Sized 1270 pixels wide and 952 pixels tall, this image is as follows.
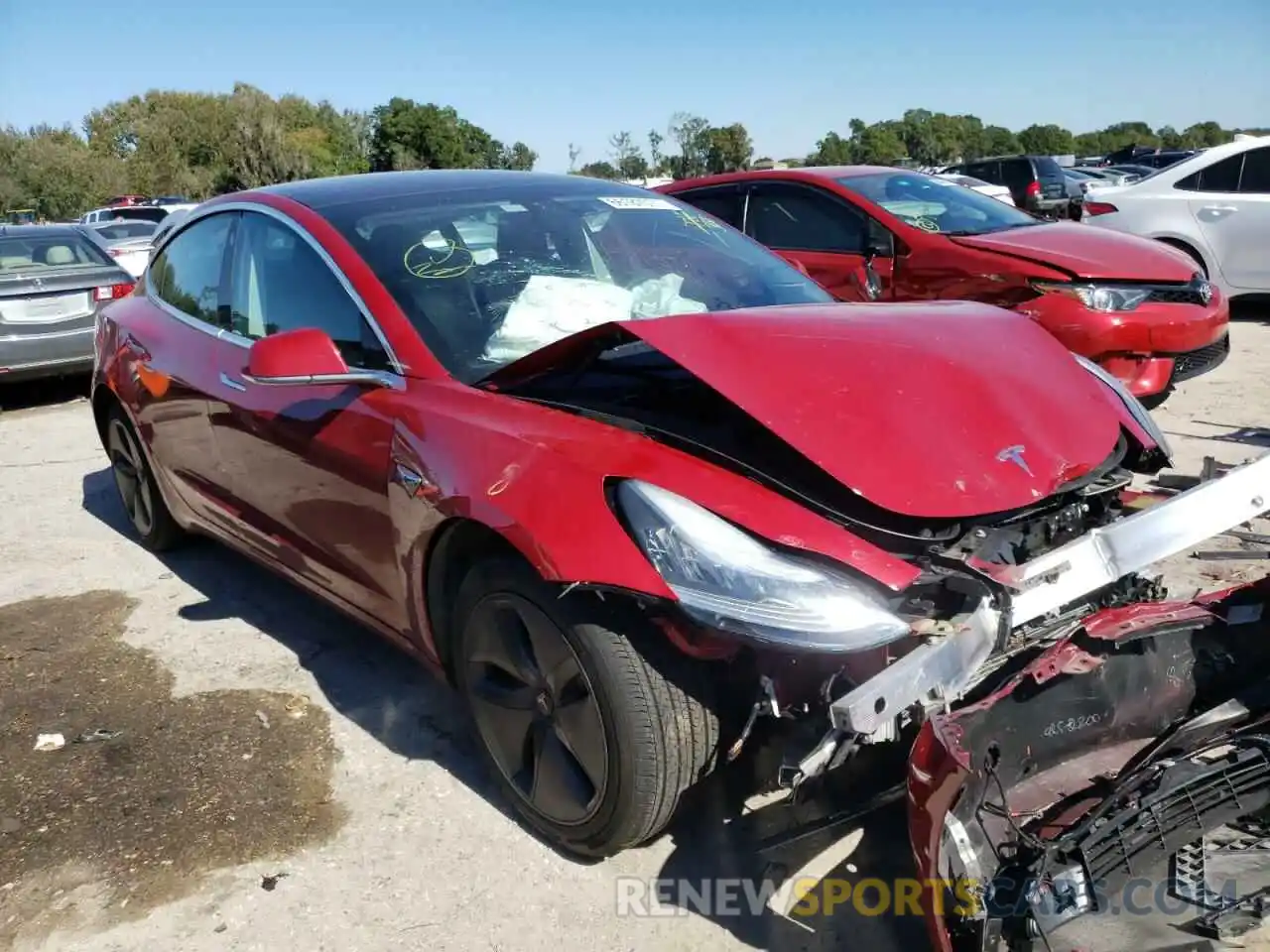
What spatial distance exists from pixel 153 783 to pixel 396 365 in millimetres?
1413

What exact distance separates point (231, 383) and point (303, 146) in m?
64.2

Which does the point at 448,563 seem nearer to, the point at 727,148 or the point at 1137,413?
the point at 1137,413

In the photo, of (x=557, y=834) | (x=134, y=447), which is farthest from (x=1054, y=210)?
(x=557, y=834)

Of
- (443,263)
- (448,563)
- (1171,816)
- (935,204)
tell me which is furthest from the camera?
(935,204)

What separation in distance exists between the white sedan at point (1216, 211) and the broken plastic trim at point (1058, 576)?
23.9 feet

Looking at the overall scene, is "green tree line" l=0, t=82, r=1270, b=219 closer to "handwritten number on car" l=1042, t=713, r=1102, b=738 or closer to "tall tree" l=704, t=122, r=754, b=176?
"tall tree" l=704, t=122, r=754, b=176

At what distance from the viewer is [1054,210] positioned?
46.5 ft

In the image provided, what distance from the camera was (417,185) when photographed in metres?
3.57

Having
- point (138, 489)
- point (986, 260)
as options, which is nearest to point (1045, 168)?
point (986, 260)

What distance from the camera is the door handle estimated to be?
3420 millimetres

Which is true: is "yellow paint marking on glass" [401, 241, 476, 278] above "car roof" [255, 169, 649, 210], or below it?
below

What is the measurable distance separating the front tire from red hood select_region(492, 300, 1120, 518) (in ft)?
1.81

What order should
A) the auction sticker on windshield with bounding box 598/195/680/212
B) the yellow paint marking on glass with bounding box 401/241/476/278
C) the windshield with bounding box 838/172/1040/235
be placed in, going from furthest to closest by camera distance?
the windshield with bounding box 838/172/1040/235, the auction sticker on windshield with bounding box 598/195/680/212, the yellow paint marking on glass with bounding box 401/241/476/278

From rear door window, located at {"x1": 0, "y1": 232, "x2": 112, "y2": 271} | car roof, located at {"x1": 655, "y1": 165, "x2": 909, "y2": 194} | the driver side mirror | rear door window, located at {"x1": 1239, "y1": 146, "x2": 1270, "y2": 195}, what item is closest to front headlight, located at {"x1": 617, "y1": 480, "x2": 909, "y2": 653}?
the driver side mirror
